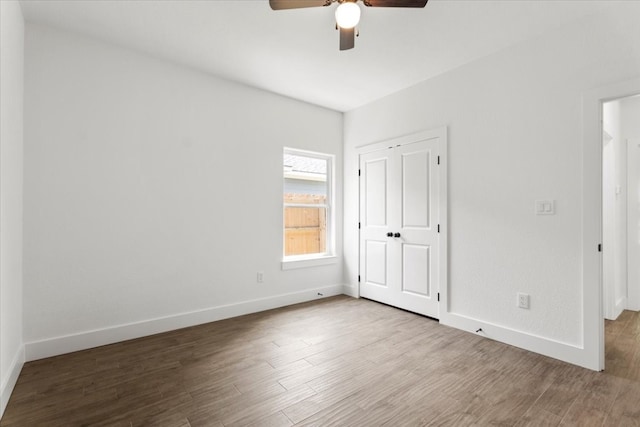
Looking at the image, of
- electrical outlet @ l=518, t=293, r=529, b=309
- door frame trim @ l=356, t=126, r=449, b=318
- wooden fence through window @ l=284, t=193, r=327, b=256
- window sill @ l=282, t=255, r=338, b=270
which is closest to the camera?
electrical outlet @ l=518, t=293, r=529, b=309

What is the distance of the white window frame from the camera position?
4198 millimetres

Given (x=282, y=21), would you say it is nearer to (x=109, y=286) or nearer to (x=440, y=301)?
(x=109, y=286)

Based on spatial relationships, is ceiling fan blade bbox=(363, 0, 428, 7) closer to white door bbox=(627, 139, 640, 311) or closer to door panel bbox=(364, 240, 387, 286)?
door panel bbox=(364, 240, 387, 286)

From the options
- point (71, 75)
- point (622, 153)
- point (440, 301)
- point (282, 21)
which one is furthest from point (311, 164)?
point (622, 153)

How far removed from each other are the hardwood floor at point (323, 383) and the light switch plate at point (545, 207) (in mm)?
1250

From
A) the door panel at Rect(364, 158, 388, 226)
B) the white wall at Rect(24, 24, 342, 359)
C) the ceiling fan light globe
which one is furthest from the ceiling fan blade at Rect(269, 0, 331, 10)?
the door panel at Rect(364, 158, 388, 226)

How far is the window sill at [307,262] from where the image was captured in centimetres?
413

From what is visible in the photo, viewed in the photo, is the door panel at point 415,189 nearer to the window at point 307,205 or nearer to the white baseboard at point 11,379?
the window at point 307,205

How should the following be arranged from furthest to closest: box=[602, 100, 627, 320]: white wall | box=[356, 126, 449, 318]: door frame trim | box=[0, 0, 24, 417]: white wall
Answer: box=[602, 100, 627, 320]: white wall
box=[356, 126, 449, 318]: door frame trim
box=[0, 0, 24, 417]: white wall

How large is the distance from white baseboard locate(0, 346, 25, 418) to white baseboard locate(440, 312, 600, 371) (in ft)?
12.0

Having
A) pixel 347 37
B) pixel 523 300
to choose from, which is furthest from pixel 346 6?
pixel 523 300

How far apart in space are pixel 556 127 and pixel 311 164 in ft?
9.61

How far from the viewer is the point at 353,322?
3.47 m

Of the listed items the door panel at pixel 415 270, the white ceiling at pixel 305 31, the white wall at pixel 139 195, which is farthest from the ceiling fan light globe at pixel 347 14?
the door panel at pixel 415 270
